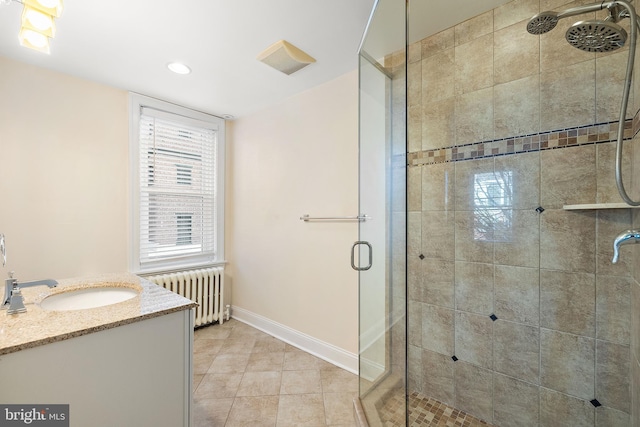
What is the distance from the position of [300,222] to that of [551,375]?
191 centimetres

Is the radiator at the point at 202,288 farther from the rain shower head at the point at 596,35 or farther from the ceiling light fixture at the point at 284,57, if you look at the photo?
the rain shower head at the point at 596,35

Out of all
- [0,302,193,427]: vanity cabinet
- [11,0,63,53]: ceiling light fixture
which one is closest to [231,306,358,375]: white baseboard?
[0,302,193,427]: vanity cabinet

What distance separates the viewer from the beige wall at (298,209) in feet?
7.17

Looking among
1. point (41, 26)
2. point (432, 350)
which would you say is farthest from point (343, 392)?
point (41, 26)

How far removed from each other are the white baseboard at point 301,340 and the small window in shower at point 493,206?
1.32 m

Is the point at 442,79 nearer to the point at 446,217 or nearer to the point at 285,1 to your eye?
the point at 446,217

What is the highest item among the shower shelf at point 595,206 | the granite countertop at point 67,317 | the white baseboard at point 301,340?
the shower shelf at point 595,206

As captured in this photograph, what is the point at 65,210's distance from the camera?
2.17 m

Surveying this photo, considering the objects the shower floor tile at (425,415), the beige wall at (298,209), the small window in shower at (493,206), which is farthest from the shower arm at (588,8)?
the shower floor tile at (425,415)

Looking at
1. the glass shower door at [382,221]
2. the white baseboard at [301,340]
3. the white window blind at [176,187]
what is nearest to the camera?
the glass shower door at [382,221]

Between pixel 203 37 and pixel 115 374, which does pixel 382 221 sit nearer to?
pixel 115 374

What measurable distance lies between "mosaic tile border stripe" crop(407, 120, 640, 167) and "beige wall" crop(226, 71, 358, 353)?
24.2 inches

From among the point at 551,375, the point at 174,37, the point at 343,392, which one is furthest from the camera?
the point at 343,392

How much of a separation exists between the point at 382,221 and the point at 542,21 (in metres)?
1.19
